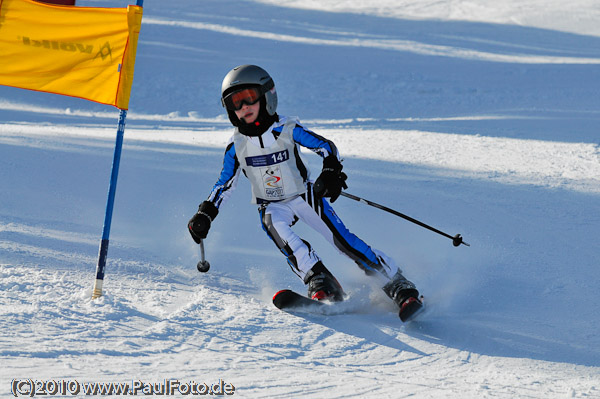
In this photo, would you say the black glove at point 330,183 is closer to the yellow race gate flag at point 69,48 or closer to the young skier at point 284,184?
the young skier at point 284,184

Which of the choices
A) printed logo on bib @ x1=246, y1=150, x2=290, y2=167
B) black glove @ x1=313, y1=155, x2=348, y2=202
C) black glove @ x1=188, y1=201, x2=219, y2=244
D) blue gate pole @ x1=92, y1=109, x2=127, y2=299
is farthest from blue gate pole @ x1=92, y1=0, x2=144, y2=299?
black glove @ x1=313, y1=155, x2=348, y2=202

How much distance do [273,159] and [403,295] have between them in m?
1.17

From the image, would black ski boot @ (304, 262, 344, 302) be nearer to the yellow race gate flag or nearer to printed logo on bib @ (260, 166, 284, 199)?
printed logo on bib @ (260, 166, 284, 199)

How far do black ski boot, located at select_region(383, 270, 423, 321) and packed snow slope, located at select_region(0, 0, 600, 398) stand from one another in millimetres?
103

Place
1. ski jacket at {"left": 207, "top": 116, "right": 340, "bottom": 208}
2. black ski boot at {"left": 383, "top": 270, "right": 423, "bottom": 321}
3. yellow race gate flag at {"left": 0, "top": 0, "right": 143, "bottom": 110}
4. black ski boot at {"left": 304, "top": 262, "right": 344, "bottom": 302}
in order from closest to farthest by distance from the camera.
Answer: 1. black ski boot at {"left": 383, "top": 270, "right": 423, "bottom": 321}
2. yellow race gate flag at {"left": 0, "top": 0, "right": 143, "bottom": 110}
3. black ski boot at {"left": 304, "top": 262, "right": 344, "bottom": 302}
4. ski jacket at {"left": 207, "top": 116, "right": 340, "bottom": 208}

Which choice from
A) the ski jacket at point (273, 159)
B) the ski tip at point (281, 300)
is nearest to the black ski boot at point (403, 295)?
the ski tip at point (281, 300)

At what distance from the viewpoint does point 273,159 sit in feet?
14.5

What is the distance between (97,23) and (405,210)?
3.19 meters

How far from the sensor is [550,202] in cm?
634

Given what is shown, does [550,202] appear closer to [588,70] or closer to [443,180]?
[443,180]

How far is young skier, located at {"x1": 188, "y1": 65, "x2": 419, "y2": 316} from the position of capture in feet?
14.0

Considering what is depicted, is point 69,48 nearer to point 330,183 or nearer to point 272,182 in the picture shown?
point 272,182

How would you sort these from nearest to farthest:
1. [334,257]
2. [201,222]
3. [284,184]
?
[201,222] → [284,184] → [334,257]

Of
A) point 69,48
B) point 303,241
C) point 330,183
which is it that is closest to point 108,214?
point 69,48
